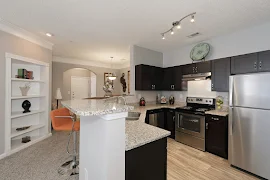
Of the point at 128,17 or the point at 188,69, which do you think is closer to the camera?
the point at 128,17

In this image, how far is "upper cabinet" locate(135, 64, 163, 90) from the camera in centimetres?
371

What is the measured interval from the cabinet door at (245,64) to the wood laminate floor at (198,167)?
70.2 inches

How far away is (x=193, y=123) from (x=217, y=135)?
1.75ft

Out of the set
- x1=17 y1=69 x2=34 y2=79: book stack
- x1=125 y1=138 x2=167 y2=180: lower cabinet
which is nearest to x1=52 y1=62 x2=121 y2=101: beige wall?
x1=17 y1=69 x2=34 y2=79: book stack

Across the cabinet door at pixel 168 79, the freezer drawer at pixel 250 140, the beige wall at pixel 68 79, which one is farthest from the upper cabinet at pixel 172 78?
the beige wall at pixel 68 79

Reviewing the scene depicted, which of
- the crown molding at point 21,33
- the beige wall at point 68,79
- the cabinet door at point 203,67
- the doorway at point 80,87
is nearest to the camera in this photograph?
the crown molding at point 21,33

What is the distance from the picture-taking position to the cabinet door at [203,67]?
3.18 metres

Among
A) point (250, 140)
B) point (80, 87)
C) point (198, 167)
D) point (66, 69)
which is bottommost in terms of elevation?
point (198, 167)

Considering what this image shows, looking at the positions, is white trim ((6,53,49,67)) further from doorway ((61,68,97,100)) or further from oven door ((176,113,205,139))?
oven door ((176,113,205,139))

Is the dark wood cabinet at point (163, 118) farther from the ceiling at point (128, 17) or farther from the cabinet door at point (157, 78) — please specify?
the ceiling at point (128, 17)

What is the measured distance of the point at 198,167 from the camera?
2.36 m

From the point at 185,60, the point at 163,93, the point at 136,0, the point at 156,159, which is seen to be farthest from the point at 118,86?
the point at 156,159

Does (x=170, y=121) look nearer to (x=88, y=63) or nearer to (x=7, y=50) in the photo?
→ (x=7, y=50)

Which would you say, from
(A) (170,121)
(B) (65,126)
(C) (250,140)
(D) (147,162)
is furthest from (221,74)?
(B) (65,126)
